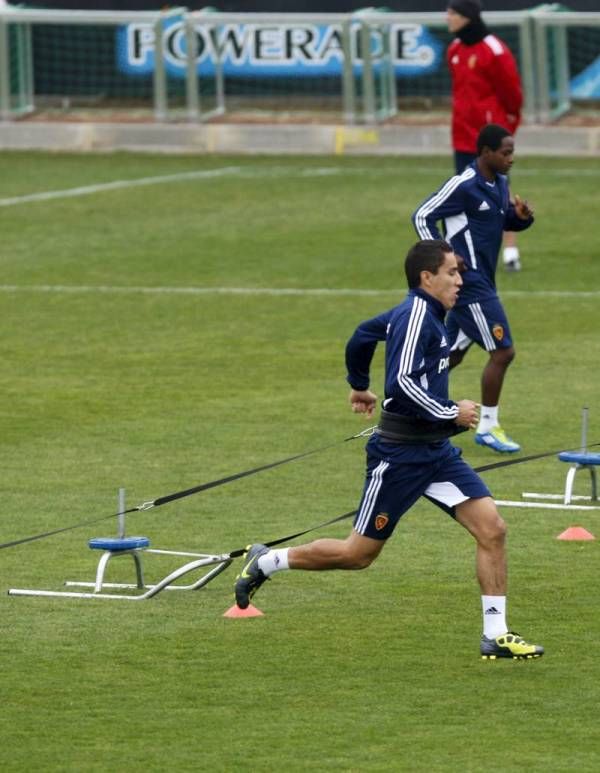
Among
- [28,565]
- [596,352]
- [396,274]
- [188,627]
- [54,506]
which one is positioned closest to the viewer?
[188,627]

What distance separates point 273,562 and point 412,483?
0.87 meters

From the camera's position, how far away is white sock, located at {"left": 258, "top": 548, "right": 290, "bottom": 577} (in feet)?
30.8

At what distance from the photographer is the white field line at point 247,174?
25859mm

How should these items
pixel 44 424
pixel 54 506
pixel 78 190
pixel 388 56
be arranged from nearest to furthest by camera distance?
pixel 54 506 < pixel 44 424 < pixel 78 190 < pixel 388 56

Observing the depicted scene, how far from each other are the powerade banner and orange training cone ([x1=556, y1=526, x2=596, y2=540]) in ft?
64.3

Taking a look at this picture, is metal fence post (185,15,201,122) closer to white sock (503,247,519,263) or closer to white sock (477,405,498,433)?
white sock (503,247,519,263)

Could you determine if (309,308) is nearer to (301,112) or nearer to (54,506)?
(54,506)

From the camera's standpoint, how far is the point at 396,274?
20.6 m

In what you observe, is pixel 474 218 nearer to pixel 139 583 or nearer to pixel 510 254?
pixel 139 583

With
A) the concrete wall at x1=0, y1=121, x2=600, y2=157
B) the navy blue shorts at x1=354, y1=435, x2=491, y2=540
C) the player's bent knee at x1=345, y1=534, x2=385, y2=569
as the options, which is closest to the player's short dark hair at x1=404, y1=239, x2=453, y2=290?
the navy blue shorts at x1=354, y1=435, x2=491, y2=540

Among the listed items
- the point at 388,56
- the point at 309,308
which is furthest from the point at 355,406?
the point at 388,56

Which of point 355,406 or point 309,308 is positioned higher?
point 355,406

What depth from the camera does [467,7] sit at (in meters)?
19.2

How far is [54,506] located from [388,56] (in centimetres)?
1927
